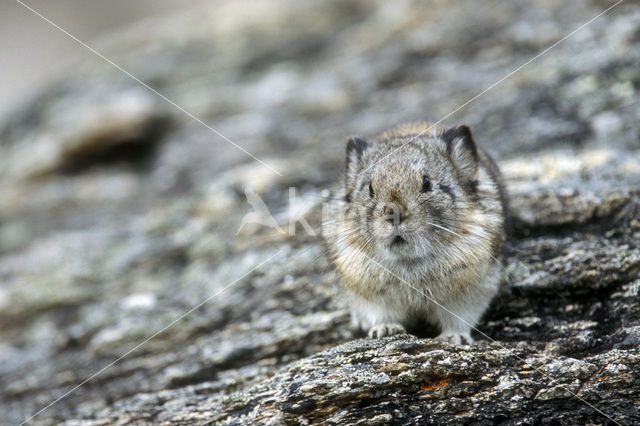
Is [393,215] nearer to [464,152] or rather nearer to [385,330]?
[385,330]

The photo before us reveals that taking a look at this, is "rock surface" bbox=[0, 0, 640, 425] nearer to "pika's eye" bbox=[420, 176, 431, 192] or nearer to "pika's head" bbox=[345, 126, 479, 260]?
"pika's head" bbox=[345, 126, 479, 260]

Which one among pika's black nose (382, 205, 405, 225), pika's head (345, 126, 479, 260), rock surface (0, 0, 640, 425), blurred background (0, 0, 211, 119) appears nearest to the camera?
rock surface (0, 0, 640, 425)

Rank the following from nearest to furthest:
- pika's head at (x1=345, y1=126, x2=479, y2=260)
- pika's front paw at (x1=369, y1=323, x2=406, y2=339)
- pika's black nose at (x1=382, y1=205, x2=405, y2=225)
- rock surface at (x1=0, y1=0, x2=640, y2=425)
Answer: rock surface at (x1=0, y1=0, x2=640, y2=425) → pika's black nose at (x1=382, y1=205, x2=405, y2=225) → pika's head at (x1=345, y1=126, x2=479, y2=260) → pika's front paw at (x1=369, y1=323, x2=406, y2=339)

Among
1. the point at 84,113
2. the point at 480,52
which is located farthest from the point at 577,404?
the point at 84,113

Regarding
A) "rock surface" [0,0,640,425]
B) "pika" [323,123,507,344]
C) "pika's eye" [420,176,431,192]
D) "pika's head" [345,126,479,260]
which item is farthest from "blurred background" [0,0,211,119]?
"pika's eye" [420,176,431,192]

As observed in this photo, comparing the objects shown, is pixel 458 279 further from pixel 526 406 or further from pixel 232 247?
pixel 232 247

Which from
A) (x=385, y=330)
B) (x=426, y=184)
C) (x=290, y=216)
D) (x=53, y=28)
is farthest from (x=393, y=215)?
(x=53, y=28)
